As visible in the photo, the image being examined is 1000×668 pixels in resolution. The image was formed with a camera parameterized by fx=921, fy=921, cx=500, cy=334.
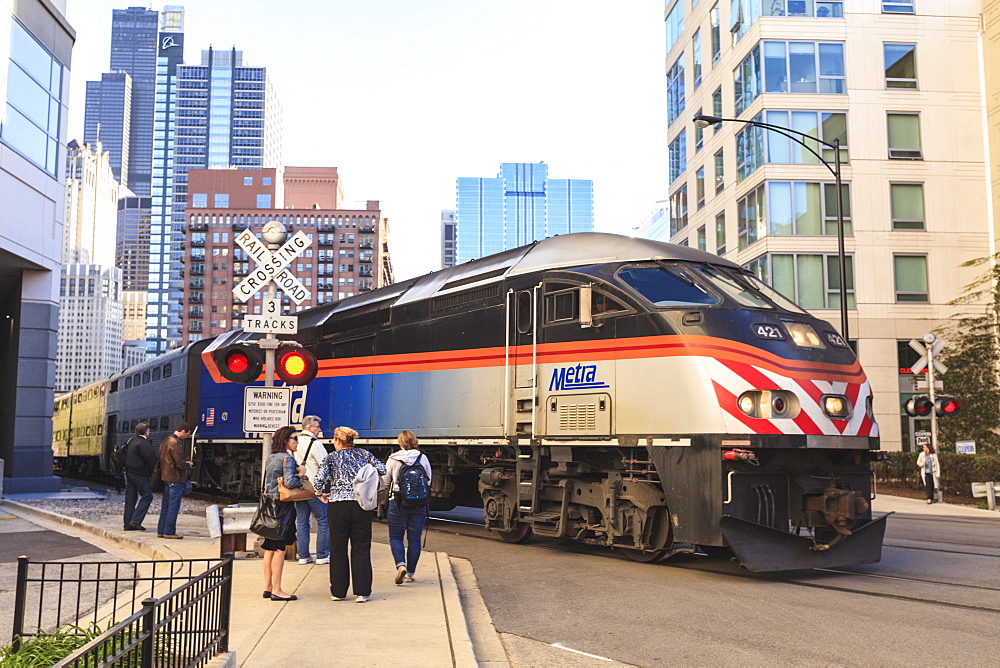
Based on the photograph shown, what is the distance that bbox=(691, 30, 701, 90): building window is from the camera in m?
43.2

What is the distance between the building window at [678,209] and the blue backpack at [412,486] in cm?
3698

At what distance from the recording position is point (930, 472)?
78.5ft

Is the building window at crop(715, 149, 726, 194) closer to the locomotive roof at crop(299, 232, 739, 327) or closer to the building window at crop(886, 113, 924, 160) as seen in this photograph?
the building window at crop(886, 113, 924, 160)

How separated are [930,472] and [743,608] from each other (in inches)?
693

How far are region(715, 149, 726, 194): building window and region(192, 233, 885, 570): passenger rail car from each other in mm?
27618

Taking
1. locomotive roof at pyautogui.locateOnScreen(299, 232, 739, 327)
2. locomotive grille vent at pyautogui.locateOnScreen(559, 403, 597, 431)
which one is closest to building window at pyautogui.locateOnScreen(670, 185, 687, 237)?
locomotive roof at pyautogui.locateOnScreen(299, 232, 739, 327)

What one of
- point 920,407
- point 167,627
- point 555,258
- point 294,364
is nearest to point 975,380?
point 920,407

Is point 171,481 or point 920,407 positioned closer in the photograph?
point 171,481

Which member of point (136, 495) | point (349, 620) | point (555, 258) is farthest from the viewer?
point (136, 495)

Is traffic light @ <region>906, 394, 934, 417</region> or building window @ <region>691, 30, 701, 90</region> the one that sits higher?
building window @ <region>691, 30, 701, 90</region>

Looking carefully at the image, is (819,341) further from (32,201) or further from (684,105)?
(684,105)

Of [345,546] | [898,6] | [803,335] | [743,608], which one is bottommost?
[743,608]

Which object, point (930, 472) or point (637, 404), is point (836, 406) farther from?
point (930, 472)

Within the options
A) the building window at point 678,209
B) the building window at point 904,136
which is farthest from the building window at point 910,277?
the building window at point 678,209
